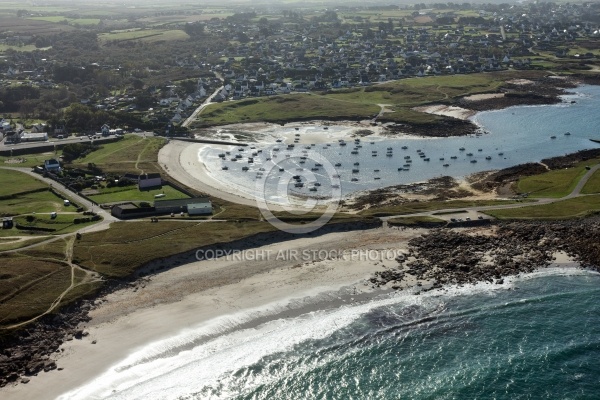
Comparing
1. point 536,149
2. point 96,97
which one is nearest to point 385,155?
point 536,149

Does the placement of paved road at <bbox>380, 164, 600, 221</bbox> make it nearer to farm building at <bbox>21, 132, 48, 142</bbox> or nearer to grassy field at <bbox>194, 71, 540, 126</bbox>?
grassy field at <bbox>194, 71, 540, 126</bbox>

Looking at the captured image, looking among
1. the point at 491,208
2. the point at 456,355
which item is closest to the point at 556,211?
the point at 491,208

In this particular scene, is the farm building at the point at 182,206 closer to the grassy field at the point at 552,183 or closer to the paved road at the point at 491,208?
the paved road at the point at 491,208

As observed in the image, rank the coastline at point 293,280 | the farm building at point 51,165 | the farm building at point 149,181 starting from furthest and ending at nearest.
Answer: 1. the farm building at point 51,165
2. the farm building at point 149,181
3. the coastline at point 293,280

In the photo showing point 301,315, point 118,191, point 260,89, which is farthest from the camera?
point 260,89

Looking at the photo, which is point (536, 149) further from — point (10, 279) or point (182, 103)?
point (10, 279)

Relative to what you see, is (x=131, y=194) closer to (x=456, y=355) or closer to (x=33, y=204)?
(x=33, y=204)

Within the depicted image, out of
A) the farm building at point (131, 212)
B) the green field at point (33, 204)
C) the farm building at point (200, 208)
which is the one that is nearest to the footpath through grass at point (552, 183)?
the farm building at point (200, 208)
